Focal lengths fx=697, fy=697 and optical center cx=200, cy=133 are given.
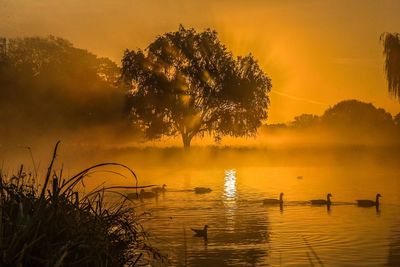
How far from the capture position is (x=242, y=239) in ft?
82.3

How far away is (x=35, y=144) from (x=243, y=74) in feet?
86.8

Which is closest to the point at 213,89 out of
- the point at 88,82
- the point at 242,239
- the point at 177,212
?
the point at 88,82

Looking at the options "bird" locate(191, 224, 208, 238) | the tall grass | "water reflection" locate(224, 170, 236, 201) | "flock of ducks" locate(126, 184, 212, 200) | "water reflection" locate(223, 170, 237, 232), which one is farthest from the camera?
"water reflection" locate(224, 170, 236, 201)

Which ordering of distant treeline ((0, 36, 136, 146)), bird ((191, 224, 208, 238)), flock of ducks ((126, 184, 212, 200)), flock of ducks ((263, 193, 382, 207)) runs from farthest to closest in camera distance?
distant treeline ((0, 36, 136, 146)), flock of ducks ((126, 184, 212, 200)), flock of ducks ((263, 193, 382, 207)), bird ((191, 224, 208, 238))

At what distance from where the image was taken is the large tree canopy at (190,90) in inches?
3258

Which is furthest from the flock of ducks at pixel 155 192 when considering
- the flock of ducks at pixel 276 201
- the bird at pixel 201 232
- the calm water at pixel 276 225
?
the bird at pixel 201 232

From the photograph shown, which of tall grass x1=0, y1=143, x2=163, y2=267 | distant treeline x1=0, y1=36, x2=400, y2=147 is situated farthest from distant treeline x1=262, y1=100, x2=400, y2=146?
tall grass x1=0, y1=143, x2=163, y2=267

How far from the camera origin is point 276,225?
29109 millimetres

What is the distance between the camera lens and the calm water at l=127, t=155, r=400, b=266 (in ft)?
68.5

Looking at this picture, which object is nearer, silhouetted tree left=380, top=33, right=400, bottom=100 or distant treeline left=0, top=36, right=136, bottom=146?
silhouetted tree left=380, top=33, right=400, bottom=100

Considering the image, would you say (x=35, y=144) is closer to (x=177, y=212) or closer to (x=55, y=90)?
(x=55, y=90)

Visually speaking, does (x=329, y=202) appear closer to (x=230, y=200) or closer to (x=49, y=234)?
(x=230, y=200)

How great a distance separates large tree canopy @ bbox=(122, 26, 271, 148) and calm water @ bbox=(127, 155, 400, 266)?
2797cm

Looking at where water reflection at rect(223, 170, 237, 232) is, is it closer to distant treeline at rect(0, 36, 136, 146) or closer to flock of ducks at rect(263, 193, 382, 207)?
flock of ducks at rect(263, 193, 382, 207)
